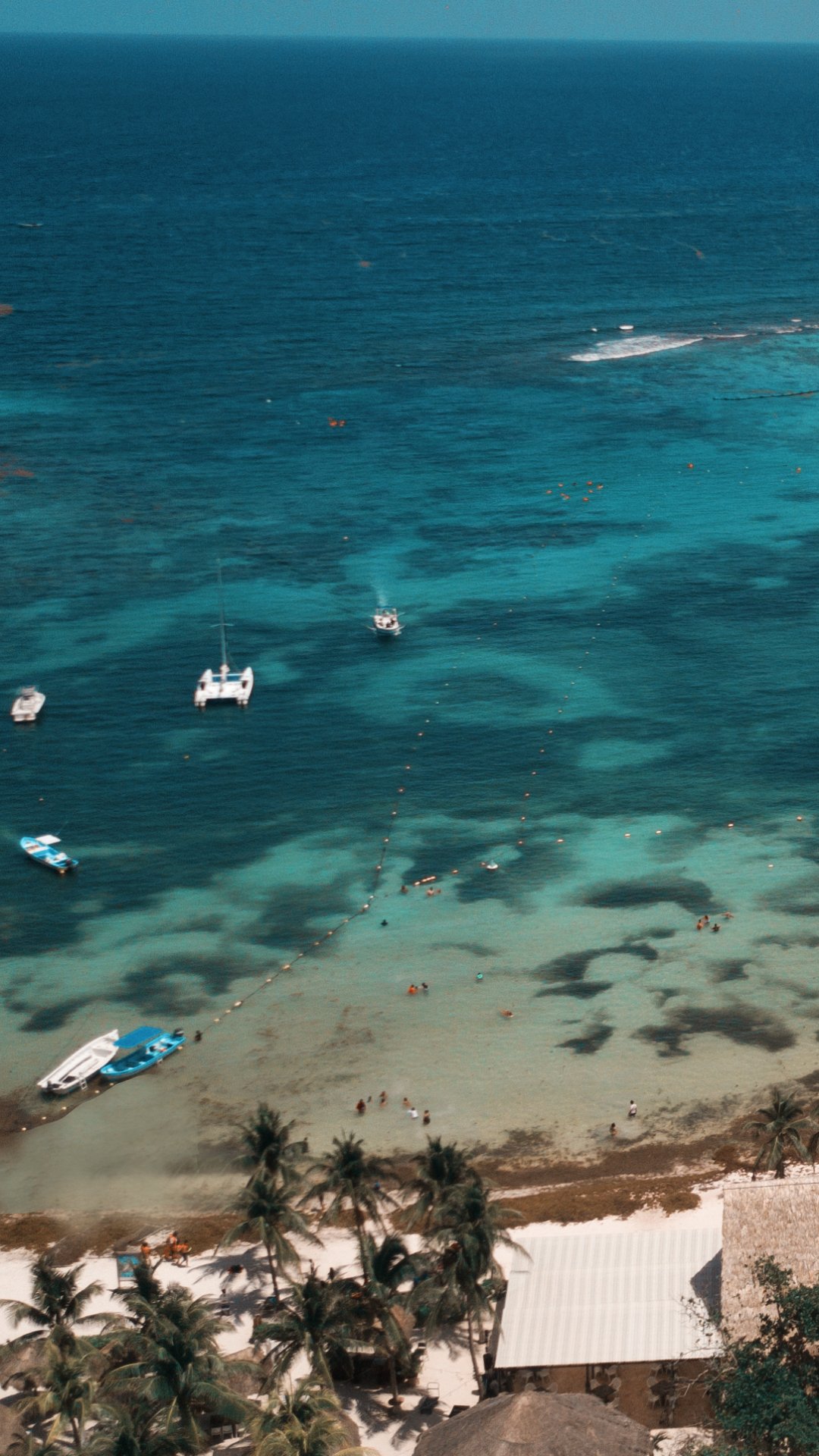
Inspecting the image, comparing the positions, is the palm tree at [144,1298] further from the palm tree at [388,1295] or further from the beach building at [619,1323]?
the beach building at [619,1323]

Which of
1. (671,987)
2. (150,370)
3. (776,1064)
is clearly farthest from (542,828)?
(150,370)

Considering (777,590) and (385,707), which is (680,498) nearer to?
(777,590)

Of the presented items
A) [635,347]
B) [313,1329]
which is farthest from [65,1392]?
[635,347]

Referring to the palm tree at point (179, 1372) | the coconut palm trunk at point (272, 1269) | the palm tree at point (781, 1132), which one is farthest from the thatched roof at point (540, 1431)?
the palm tree at point (781, 1132)

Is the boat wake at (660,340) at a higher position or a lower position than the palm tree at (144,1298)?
lower

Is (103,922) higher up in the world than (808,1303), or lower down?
lower down

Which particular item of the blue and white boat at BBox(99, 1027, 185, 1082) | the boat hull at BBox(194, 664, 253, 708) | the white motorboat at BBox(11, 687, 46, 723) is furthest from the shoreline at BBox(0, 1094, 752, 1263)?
the boat hull at BBox(194, 664, 253, 708)

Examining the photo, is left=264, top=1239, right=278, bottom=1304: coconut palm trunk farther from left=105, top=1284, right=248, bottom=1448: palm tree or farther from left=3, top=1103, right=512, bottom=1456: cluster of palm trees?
left=105, top=1284, right=248, bottom=1448: palm tree
